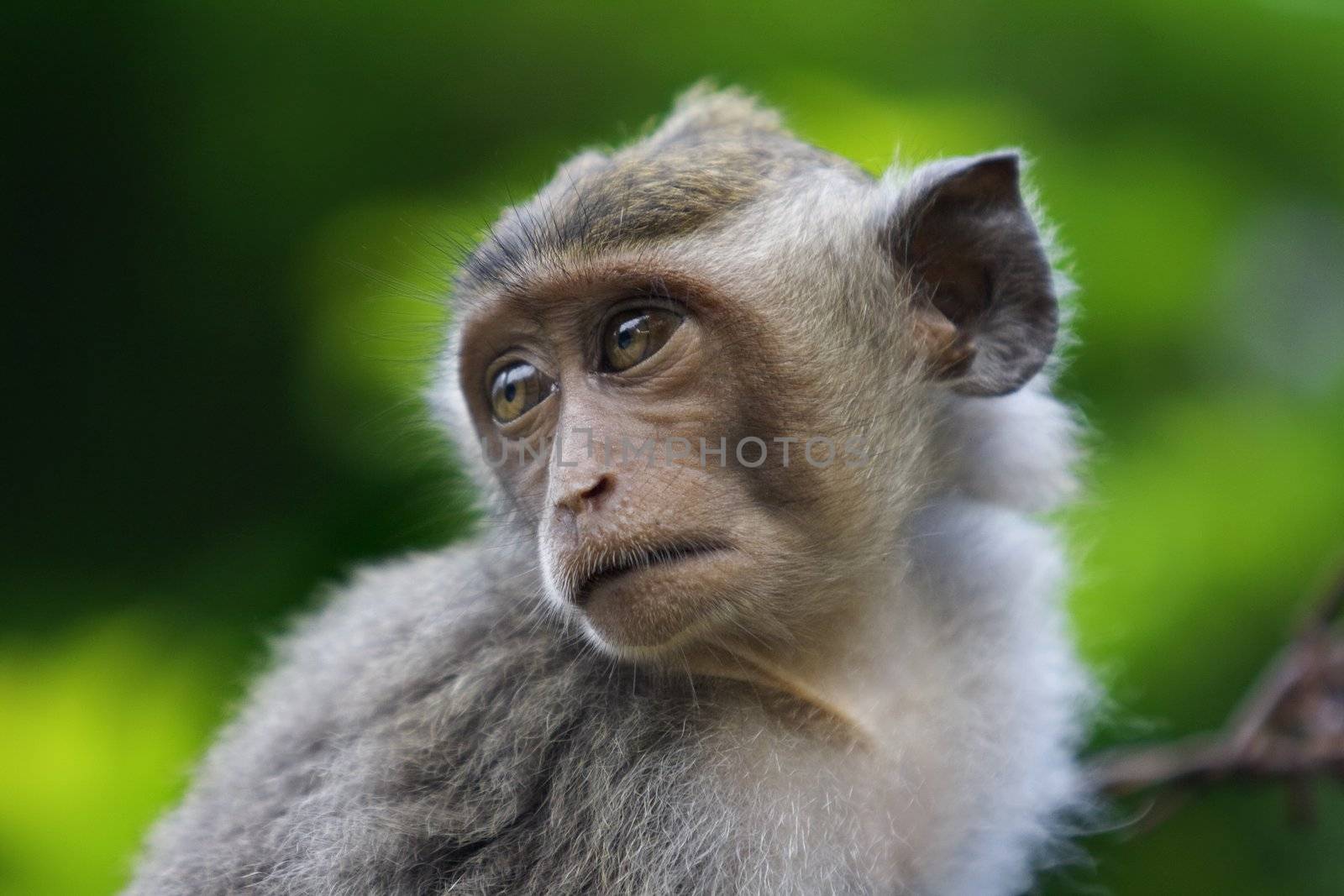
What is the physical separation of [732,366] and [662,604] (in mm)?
519

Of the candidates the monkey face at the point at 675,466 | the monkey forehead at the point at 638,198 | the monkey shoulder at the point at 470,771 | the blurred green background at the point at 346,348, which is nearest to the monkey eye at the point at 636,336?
the monkey face at the point at 675,466

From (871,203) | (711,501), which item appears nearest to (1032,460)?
(871,203)

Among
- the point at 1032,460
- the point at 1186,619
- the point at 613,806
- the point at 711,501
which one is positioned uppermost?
the point at 711,501

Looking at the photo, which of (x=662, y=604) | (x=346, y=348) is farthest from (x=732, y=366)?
(x=346, y=348)

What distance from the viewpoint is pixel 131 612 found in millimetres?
4699

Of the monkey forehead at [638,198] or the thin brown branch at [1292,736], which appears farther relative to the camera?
the thin brown branch at [1292,736]

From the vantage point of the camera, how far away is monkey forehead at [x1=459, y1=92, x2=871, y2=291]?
2.62m

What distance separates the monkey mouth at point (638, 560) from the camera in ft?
7.66

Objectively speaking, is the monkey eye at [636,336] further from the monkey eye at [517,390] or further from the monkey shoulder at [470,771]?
the monkey shoulder at [470,771]

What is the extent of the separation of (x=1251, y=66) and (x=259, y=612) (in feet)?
15.3

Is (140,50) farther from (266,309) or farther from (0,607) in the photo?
(0,607)

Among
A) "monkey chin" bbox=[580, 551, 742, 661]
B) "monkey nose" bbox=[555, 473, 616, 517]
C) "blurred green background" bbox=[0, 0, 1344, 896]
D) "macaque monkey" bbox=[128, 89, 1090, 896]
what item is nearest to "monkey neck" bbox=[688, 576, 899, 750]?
"macaque monkey" bbox=[128, 89, 1090, 896]

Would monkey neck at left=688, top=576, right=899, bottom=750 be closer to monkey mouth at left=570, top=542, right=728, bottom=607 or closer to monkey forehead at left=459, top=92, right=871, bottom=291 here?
monkey mouth at left=570, top=542, right=728, bottom=607

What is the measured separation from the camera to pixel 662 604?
2359 millimetres
